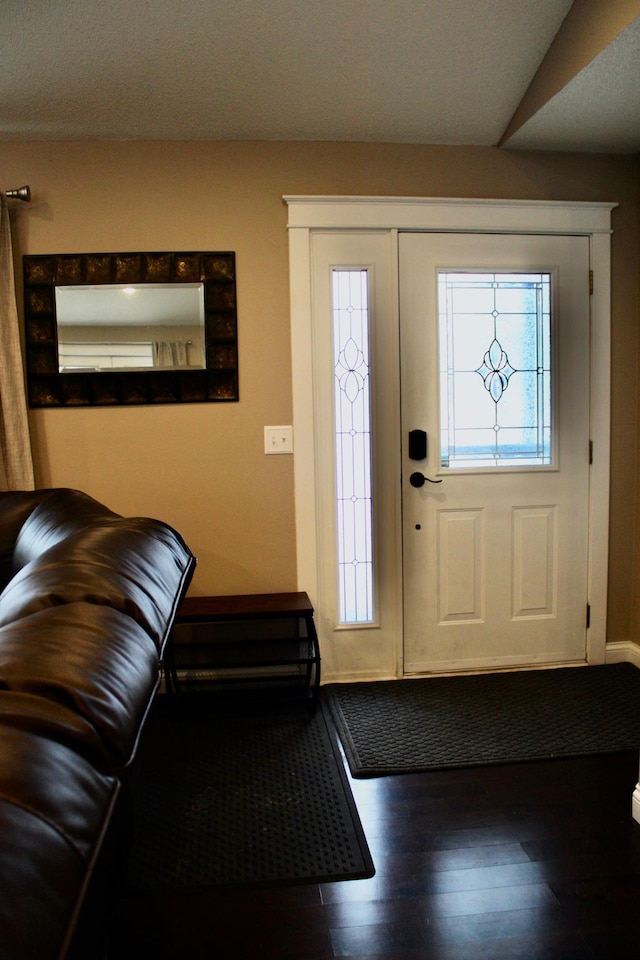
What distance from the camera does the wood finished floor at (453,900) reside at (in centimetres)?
153

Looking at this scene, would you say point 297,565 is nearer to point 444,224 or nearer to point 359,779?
point 359,779

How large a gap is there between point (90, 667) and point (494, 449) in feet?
8.65

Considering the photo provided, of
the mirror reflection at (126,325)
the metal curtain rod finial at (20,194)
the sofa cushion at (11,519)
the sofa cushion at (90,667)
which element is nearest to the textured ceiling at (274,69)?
the metal curtain rod finial at (20,194)

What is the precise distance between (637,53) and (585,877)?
8.52ft

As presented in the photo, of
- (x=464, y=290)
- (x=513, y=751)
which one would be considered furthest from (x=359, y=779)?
(x=464, y=290)

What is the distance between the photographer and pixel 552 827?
1.95m

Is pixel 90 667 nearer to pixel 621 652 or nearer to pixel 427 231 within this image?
pixel 427 231

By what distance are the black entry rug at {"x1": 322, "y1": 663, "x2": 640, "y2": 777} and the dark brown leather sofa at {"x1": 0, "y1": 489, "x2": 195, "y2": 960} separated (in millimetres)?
1591

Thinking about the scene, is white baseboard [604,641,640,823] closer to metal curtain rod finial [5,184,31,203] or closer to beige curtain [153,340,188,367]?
beige curtain [153,340,188,367]

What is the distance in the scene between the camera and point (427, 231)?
2914 mm

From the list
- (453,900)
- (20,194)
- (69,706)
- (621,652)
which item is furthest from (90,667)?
(621,652)

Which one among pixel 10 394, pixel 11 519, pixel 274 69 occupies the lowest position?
pixel 11 519

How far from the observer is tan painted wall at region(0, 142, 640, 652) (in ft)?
9.08

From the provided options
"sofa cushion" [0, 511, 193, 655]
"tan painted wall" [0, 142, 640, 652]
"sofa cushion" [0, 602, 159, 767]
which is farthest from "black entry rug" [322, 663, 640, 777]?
"sofa cushion" [0, 602, 159, 767]
